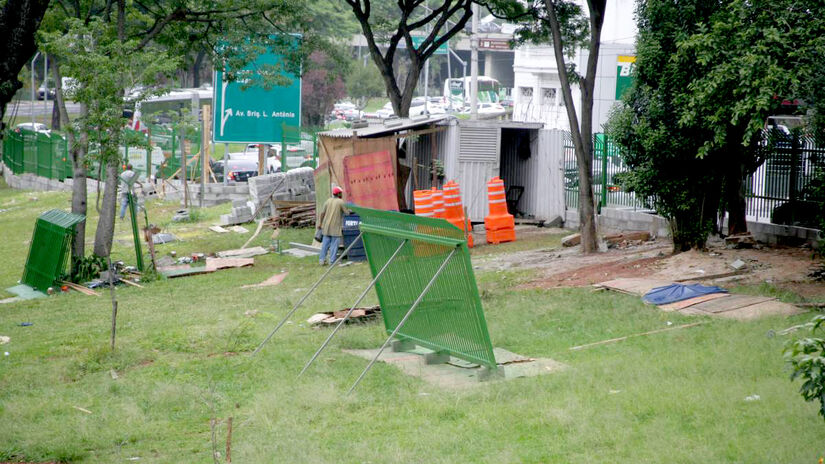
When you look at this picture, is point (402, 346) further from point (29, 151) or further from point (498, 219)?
point (29, 151)

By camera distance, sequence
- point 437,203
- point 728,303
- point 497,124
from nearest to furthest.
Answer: point 728,303, point 437,203, point 497,124

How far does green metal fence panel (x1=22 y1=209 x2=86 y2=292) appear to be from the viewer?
17.2m

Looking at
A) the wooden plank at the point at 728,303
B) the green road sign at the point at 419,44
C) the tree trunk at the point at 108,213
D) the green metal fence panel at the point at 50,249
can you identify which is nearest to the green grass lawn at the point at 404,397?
the wooden plank at the point at 728,303

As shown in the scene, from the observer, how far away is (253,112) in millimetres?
27734

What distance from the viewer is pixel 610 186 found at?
70.0ft

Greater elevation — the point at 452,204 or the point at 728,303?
the point at 452,204

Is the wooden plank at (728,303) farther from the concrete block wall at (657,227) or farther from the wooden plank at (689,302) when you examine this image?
the concrete block wall at (657,227)

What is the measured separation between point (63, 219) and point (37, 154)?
23255mm

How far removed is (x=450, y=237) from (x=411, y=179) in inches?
610

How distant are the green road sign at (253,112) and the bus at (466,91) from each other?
1222 inches

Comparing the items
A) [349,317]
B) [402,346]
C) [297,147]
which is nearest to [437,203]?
[349,317]

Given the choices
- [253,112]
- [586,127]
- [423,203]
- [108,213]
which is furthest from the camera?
[253,112]

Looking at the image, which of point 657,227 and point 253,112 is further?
point 253,112

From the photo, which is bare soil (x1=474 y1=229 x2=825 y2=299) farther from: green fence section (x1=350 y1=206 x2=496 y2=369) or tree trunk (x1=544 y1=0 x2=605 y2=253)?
green fence section (x1=350 y1=206 x2=496 y2=369)
